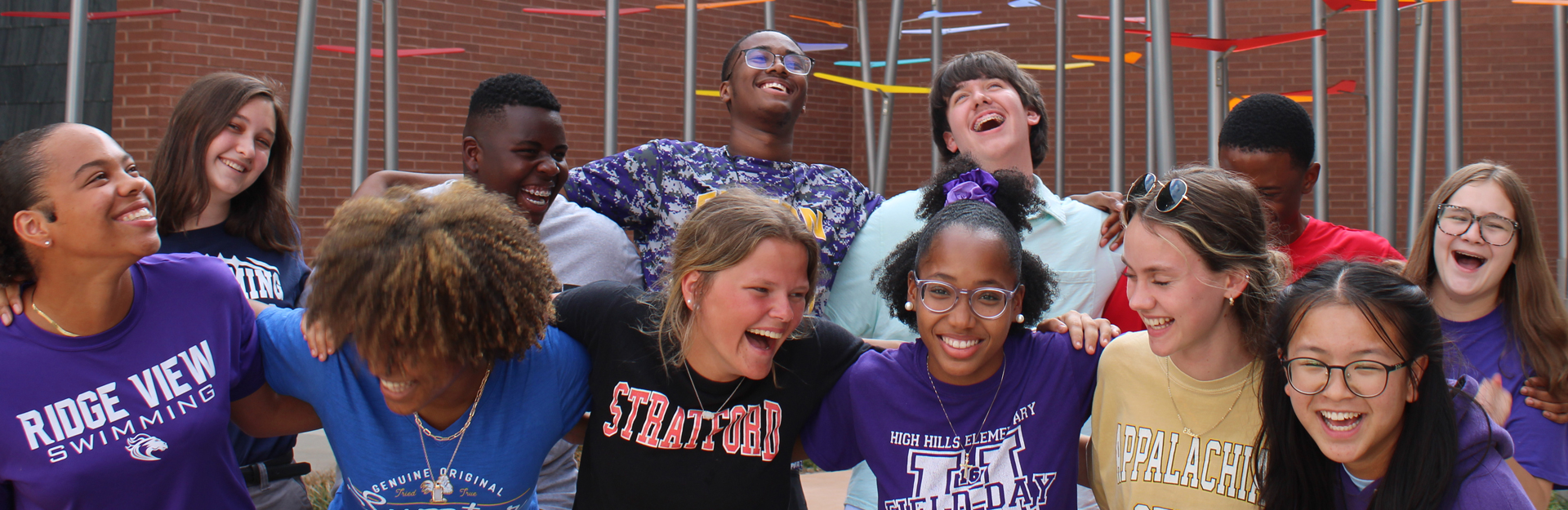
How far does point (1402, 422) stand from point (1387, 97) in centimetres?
337

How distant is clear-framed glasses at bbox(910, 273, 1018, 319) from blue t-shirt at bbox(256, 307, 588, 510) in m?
0.79

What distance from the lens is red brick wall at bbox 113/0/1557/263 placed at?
8.06 m

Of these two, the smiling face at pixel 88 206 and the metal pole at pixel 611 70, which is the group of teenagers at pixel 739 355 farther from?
the metal pole at pixel 611 70

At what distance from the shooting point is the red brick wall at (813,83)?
8062 millimetres

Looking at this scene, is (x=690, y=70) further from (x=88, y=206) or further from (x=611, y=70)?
(x=88, y=206)

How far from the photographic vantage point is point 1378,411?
1835mm

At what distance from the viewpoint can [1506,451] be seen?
1.85 m

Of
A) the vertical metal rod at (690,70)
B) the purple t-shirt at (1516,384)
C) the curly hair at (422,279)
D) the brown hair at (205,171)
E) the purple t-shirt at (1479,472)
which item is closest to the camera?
the purple t-shirt at (1479,472)

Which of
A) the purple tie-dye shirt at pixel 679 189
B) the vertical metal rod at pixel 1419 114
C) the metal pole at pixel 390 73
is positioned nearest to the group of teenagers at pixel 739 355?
the purple tie-dye shirt at pixel 679 189

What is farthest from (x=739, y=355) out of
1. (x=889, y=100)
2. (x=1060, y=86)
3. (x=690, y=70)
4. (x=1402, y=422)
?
(x=1060, y=86)

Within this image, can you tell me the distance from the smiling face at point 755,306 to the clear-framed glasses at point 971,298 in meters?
0.26

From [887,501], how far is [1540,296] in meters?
1.65

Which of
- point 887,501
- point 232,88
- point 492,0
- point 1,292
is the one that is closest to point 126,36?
point 492,0

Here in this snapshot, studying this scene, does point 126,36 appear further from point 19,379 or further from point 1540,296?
point 1540,296
